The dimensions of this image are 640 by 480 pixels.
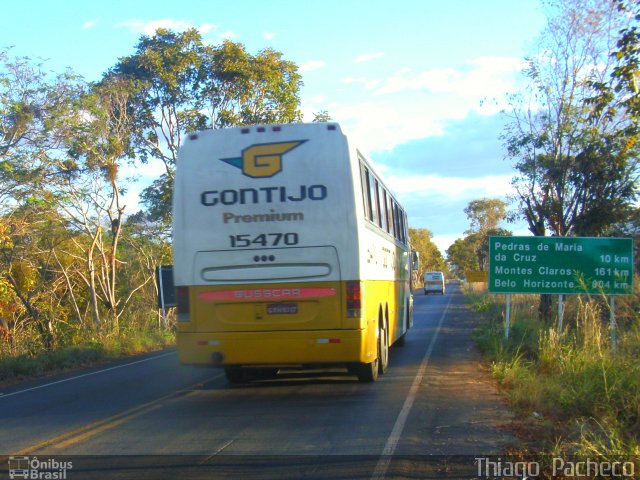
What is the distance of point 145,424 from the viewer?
8234 millimetres

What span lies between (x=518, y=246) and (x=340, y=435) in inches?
326

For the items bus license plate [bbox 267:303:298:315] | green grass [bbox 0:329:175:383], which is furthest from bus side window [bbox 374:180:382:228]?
green grass [bbox 0:329:175:383]

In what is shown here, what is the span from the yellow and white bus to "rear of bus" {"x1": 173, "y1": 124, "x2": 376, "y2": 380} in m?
0.01

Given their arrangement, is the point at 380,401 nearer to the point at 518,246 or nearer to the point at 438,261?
the point at 518,246

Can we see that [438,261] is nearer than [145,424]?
No

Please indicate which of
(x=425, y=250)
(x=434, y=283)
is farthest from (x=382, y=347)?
(x=425, y=250)

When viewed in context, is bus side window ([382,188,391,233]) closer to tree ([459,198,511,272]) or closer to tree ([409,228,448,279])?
tree ([459,198,511,272])


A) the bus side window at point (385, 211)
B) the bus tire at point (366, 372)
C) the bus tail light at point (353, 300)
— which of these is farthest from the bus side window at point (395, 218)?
the bus tail light at point (353, 300)

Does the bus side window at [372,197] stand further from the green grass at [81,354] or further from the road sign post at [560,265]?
the green grass at [81,354]

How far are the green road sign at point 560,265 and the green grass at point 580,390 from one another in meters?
0.91

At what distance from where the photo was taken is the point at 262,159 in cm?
947

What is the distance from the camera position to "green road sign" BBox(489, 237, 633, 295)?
1277cm

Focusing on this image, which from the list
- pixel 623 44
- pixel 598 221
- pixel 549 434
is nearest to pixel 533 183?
pixel 598 221

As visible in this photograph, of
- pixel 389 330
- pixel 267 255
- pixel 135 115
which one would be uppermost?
pixel 135 115
